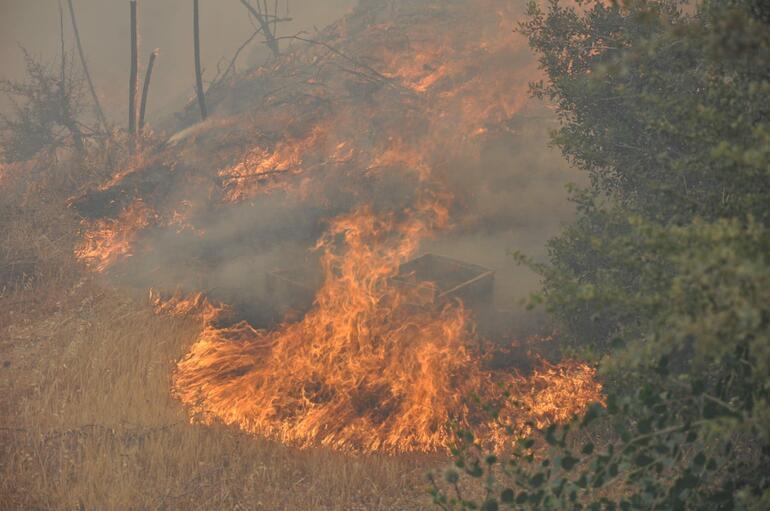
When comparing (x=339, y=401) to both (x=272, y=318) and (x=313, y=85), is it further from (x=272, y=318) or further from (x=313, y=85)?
(x=313, y=85)

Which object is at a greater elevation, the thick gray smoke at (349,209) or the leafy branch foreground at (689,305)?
the leafy branch foreground at (689,305)

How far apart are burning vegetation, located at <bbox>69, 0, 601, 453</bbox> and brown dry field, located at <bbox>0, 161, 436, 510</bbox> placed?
403mm

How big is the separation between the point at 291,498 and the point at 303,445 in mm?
985

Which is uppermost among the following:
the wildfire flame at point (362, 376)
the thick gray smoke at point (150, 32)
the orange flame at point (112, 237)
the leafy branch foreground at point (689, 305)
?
the thick gray smoke at point (150, 32)

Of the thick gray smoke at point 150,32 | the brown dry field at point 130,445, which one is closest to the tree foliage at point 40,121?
the brown dry field at point 130,445

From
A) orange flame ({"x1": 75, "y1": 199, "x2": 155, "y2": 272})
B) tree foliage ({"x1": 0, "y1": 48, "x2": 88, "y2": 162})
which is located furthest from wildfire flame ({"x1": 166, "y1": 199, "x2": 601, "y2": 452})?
tree foliage ({"x1": 0, "y1": 48, "x2": 88, "y2": 162})

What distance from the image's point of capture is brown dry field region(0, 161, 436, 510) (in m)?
6.14

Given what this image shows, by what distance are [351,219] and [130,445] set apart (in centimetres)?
632

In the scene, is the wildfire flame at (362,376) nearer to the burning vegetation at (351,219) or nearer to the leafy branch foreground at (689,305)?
the burning vegetation at (351,219)

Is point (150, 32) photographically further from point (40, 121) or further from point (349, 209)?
point (349, 209)

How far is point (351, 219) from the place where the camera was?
40.8ft

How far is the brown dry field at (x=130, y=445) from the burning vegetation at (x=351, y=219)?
1.32 feet

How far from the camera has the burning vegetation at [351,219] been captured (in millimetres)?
7695

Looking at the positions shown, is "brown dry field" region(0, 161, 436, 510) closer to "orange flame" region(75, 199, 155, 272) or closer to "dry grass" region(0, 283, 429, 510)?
"dry grass" region(0, 283, 429, 510)
